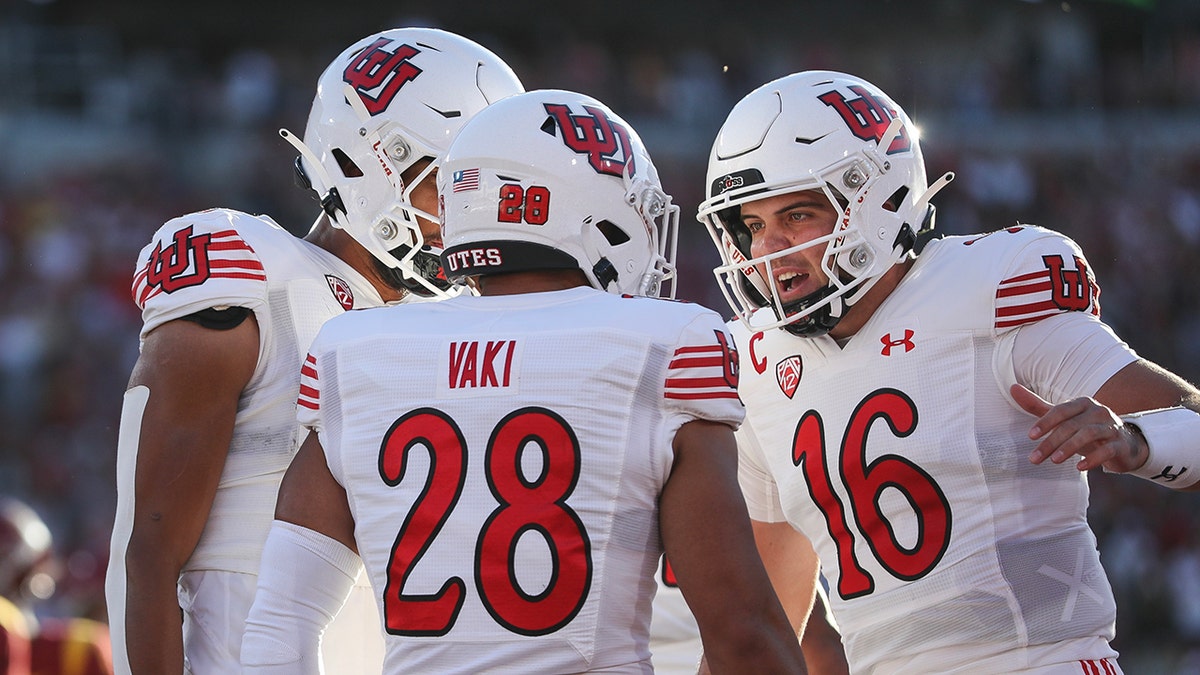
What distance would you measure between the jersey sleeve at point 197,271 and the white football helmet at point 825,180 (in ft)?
3.39

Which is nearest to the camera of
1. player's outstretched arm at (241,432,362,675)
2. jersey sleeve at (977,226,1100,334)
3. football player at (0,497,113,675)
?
player's outstretched arm at (241,432,362,675)

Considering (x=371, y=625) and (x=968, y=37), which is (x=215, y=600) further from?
(x=968, y=37)

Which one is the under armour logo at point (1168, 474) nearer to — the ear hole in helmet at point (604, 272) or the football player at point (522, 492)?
the football player at point (522, 492)

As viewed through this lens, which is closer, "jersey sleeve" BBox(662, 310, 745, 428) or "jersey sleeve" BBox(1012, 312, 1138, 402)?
"jersey sleeve" BBox(662, 310, 745, 428)

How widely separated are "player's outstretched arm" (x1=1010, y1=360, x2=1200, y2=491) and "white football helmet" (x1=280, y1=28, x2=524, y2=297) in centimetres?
137

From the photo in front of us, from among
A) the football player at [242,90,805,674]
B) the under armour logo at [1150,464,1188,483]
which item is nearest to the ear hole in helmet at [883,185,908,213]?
the under armour logo at [1150,464,1188,483]

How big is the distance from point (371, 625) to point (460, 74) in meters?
1.29

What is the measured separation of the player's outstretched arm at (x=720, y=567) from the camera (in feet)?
7.95

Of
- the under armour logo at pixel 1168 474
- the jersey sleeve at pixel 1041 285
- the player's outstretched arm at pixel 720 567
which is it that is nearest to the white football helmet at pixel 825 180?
the jersey sleeve at pixel 1041 285

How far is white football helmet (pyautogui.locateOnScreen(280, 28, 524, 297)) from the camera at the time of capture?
11.1 ft

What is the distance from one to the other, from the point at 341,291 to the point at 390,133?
38 centimetres

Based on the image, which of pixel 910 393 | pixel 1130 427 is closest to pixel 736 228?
pixel 910 393

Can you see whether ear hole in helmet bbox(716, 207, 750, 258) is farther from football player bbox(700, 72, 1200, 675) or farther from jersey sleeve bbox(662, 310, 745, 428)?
jersey sleeve bbox(662, 310, 745, 428)

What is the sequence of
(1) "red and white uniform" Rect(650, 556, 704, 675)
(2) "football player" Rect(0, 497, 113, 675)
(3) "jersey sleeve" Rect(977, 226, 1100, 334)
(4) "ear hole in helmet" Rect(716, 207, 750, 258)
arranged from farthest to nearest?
(2) "football player" Rect(0, 497, 113, 675), (1) "red and white uniform" Rect(650, 556, 704, 675), (4) "ear hole in helmet" Rect(716, 207, 750, 258), (3) "jersey sleeve" Rect(977, 226, 1100, 334)
